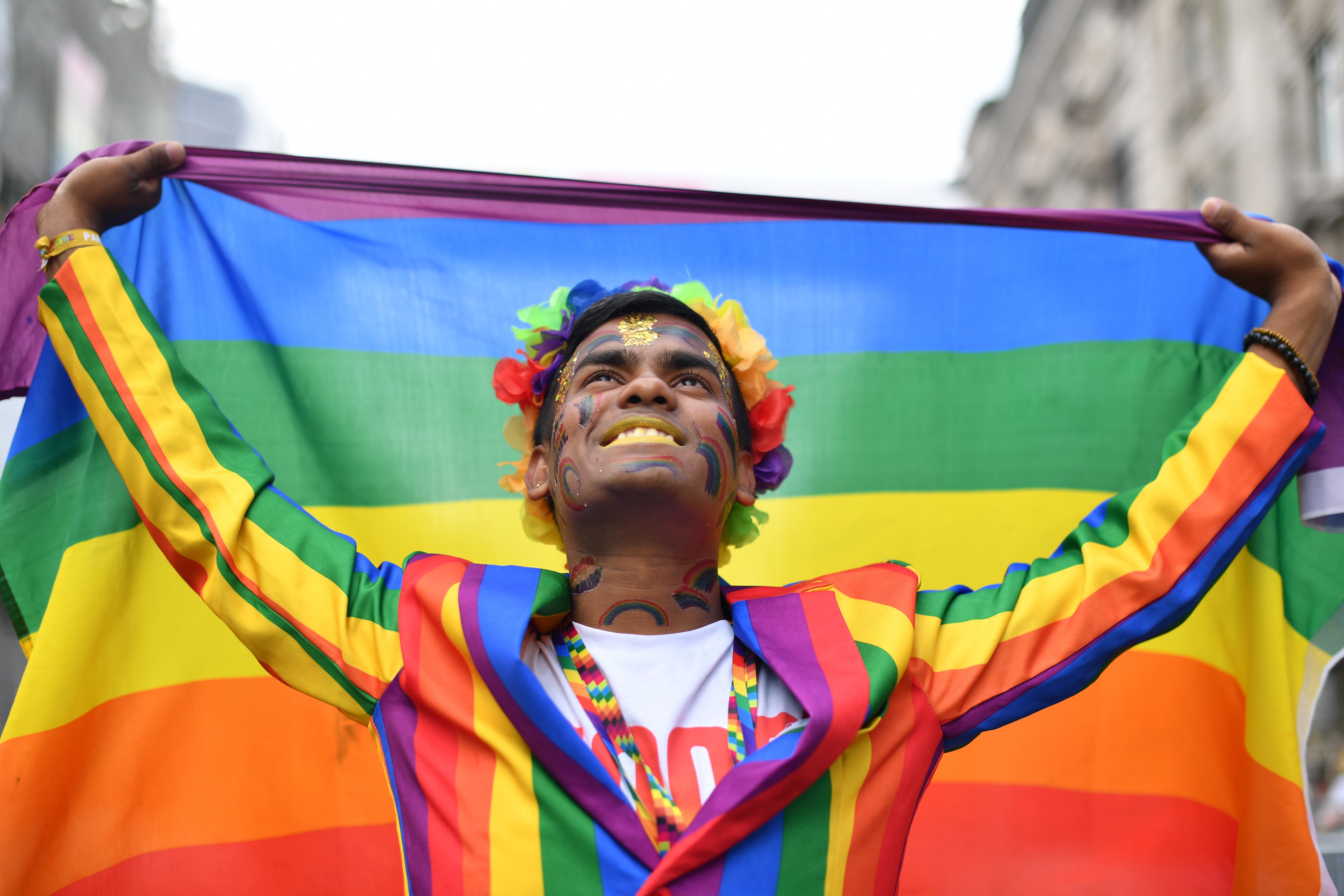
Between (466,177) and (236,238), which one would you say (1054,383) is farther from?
(236,238)

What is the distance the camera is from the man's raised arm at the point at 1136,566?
240cm

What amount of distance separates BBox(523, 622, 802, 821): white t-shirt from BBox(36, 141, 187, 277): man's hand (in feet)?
5.33

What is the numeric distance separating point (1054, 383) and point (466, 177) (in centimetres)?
200

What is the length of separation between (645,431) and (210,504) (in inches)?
40.5

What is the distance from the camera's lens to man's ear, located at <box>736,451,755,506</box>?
2.88 m

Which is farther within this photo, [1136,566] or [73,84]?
[73,84]

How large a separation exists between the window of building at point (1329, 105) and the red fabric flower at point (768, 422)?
538 inches

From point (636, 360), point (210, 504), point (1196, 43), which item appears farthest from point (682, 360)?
point (1196, 43)

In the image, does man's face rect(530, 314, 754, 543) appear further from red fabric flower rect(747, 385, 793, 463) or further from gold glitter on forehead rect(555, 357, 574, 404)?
red fabric flower rect(747, 385, 793, 463)

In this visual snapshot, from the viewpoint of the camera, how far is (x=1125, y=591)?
2.44 m

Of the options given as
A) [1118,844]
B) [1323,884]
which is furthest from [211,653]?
[1323,884]

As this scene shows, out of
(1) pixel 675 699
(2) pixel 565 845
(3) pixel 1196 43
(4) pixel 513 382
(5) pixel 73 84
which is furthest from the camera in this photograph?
(5) pixel 73 84

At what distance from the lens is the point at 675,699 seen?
90.1 inches

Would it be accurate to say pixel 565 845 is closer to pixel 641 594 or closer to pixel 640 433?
pixel 641 594
